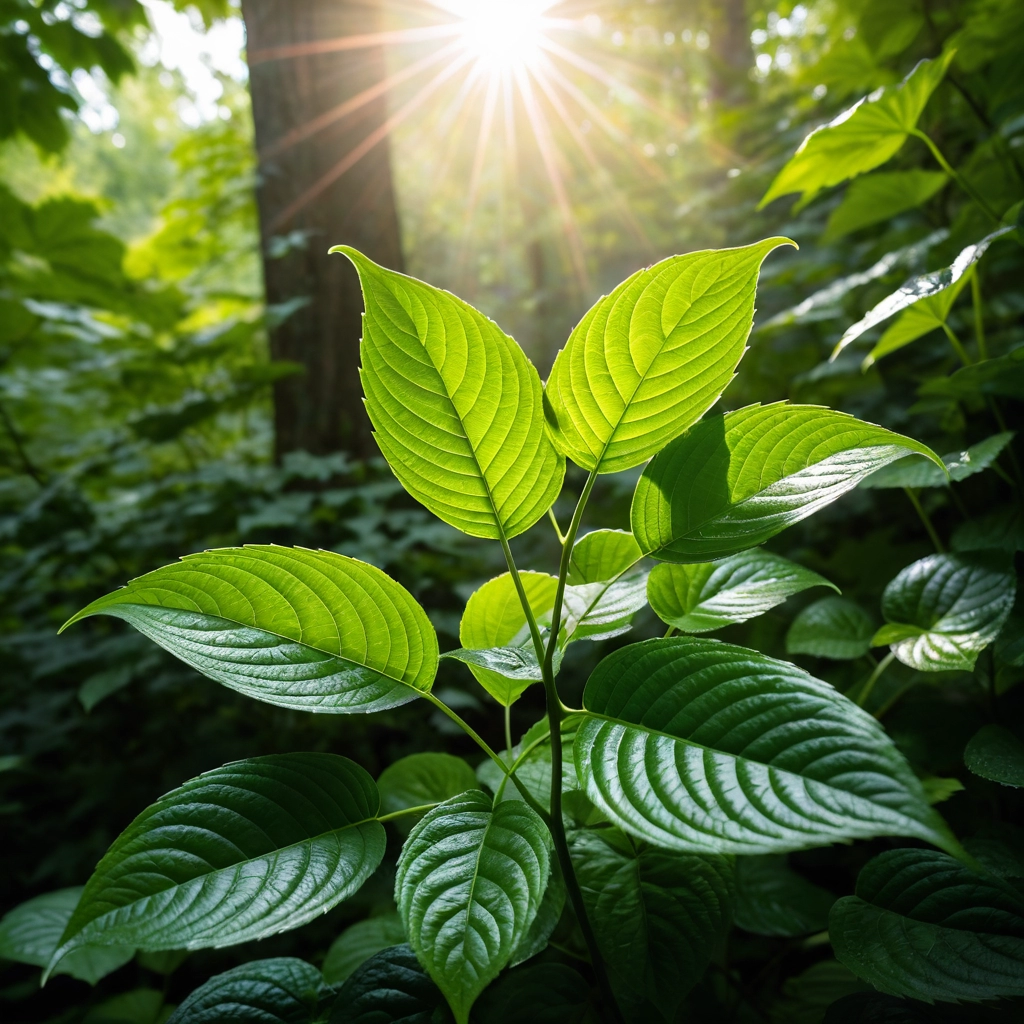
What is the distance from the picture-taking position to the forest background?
125 centimetres

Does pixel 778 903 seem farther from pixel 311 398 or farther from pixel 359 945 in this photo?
Result: pixel 311 398

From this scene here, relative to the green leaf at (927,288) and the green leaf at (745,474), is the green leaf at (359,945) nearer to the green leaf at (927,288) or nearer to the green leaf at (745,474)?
the green leaf at (745,474)

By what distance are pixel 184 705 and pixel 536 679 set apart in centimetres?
213

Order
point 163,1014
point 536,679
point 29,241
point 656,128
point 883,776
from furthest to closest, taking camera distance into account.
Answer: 1. point 656,128
2. point 29,241
3. point 163,1014
4. point 536,679
5. point 883,776

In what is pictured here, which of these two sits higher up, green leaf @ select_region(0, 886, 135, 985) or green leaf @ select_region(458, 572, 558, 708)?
green leaf @ select_region(458, 572, 558, 708)

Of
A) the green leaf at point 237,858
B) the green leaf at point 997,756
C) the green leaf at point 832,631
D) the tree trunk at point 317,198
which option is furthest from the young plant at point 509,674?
the tree trunk at point 317,198

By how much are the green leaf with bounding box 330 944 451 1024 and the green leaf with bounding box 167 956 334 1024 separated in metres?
0.07

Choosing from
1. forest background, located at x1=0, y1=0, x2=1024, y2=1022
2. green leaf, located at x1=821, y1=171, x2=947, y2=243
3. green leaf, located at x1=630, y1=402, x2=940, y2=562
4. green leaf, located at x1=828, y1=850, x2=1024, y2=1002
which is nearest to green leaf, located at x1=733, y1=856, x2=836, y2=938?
forest background, located at x1=0, y1=0, x2=1024, y2=1022

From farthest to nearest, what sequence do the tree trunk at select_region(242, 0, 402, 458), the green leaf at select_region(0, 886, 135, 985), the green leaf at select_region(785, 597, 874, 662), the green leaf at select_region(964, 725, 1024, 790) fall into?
the tree trunk at select_region(242, 0, 402, 458), the green leaf at select_region(0, 886, 135, 985), the green leaf at select_region(785, 597, 874, 662), the green leaf at select_region(964, 725, 1024, 790)

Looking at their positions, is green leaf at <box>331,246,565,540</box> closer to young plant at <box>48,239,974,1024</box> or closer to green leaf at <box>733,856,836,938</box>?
young plant at <box>48,239,974,1024</box>

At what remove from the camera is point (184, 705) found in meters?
2.20

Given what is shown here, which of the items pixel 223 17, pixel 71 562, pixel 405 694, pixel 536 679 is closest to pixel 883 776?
pixel 536 679

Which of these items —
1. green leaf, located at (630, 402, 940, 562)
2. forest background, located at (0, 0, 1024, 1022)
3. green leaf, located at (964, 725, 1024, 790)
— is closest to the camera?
green leaf, located at (630, 402, 940, 562)

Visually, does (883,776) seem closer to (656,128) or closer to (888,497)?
(888,497)
